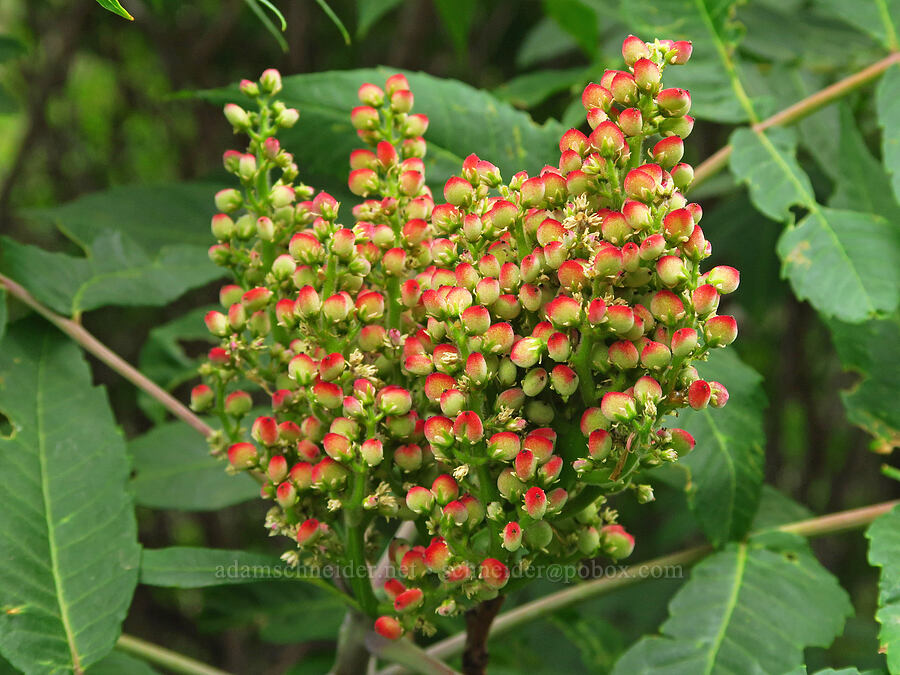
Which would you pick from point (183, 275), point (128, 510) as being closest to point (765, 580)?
point (128, 510)

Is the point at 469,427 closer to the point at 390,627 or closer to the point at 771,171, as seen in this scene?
the point at 390,627

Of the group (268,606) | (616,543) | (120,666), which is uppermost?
(616,543)

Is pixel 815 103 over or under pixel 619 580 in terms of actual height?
over

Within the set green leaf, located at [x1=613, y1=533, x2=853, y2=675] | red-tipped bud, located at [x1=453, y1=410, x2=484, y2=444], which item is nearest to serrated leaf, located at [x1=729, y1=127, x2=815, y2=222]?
green leaf, located at [x1=613, y1=533, x2=853, y2=675]

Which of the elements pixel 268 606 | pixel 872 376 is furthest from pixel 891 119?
pixel 268 606

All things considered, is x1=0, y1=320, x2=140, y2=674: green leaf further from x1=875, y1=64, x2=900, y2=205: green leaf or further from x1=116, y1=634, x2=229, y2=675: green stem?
x1=875, y1=64, x2=900, y2=205: green leaf
